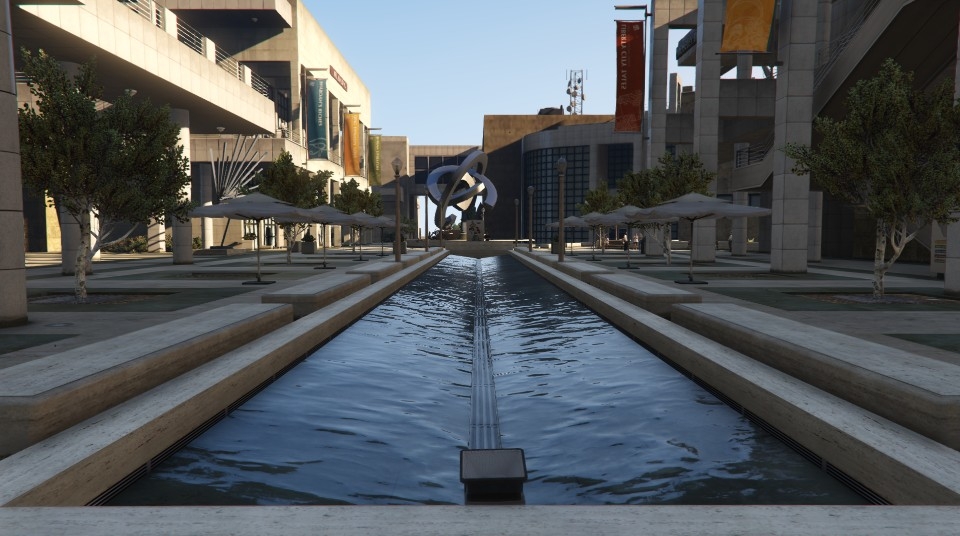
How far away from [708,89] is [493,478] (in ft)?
104

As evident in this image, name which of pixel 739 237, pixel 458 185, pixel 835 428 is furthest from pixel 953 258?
pixel 458 185

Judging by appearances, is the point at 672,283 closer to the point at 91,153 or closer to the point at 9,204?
the point at 91,153

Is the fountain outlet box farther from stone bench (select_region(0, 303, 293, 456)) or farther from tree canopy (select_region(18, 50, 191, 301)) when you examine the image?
tree canopy (select_region(18, 50, 191, 301))

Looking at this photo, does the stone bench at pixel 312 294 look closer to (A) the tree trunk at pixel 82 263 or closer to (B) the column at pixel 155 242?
(A) the tree trunk at pixel 82 263

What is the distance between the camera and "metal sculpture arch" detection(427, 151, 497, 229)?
215 feet

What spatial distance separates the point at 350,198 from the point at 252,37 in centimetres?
2362

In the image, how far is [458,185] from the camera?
231ft

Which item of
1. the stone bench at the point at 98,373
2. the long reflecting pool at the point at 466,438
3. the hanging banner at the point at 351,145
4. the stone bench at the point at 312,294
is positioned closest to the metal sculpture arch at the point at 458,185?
the hanging banner at the point at 351,145

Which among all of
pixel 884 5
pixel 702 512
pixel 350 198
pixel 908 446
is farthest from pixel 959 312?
pixel 350 198

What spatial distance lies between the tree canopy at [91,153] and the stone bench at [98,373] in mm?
6415

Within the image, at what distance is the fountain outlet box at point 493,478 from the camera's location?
438 centimetres

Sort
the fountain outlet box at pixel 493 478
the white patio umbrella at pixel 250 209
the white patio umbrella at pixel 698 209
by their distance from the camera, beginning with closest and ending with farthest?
the fountain outlet box at pixel 493 478
the white patio umbrella at pixel 698 209
the white patio umbrella at pixel 250 209

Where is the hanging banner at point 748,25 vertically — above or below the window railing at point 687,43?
below

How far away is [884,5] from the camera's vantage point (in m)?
23.5
